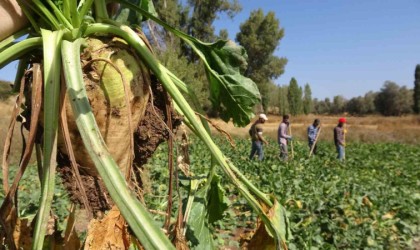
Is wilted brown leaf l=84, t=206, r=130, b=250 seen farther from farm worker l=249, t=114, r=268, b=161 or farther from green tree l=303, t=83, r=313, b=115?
green tree l=303, t=83, r=313, b=115

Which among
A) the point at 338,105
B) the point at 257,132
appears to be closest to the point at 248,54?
the point at 257,132

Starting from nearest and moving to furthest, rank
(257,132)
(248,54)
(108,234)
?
(108,234) → (257,132) → (248,54)

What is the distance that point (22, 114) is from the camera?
4.78 ft

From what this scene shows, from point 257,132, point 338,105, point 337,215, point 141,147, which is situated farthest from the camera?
point 338,105

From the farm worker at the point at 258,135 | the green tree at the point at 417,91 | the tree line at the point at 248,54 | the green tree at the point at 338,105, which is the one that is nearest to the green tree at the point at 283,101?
the tree line at the point at 248,54

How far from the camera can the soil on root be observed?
1.47 m

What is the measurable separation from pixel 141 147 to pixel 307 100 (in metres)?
80.0

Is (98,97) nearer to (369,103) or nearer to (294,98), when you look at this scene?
(294,98)

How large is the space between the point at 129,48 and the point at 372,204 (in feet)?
19.1

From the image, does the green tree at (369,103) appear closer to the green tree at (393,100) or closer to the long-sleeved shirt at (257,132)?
the green tree at (393,100)

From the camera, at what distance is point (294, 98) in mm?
69062

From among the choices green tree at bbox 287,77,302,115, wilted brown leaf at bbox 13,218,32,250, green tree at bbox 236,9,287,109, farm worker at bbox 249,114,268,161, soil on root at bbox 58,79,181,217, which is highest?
green tree at bbox 236,9,287,109

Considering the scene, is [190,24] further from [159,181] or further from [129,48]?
[129,48]

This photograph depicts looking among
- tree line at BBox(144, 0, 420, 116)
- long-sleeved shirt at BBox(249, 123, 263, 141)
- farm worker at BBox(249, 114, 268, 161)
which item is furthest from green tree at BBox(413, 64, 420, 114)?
long-sleeved shirt at BBox(249, 123, 263, 141)
